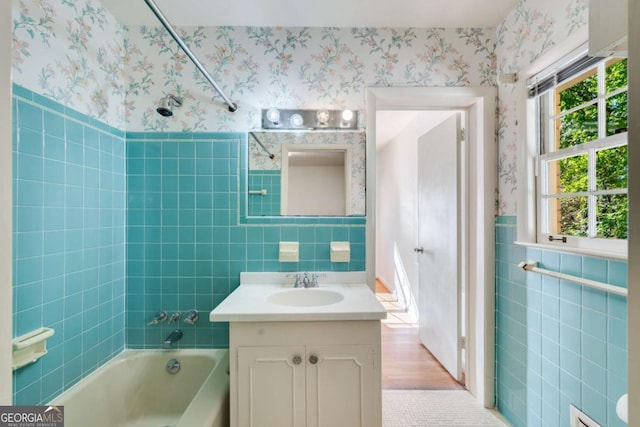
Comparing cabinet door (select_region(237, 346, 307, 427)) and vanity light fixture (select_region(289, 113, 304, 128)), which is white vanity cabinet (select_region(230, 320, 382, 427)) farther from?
vanity light fixture (select_region(289, 113, 304, 128))

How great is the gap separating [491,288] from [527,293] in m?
0.26

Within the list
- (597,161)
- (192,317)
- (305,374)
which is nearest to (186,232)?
(192,317)

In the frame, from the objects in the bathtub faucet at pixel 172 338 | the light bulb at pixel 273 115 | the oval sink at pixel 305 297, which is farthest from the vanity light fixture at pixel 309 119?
the bathtub faucet at pixel 172 338

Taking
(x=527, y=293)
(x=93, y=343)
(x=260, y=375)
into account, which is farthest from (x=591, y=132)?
(x=93, y=343)

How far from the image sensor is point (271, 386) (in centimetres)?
131

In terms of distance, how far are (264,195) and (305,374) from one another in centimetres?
105

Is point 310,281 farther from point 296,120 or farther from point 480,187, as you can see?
point 480,187

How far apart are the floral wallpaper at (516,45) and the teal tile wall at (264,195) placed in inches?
55.7

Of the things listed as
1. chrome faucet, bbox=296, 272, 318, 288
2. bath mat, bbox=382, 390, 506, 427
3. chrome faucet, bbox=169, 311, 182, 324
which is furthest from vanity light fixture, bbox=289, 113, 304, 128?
bath mat, bbox=382, 390, 506, 427

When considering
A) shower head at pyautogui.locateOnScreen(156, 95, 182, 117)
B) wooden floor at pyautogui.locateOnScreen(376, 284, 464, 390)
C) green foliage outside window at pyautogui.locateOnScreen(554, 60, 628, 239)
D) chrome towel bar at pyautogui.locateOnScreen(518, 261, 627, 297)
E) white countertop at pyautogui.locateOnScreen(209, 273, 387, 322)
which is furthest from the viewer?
wooden floor at pyautogui.locateOnScreen(376, 284, 464, 390)

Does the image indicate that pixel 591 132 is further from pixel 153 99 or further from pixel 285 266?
pixel 153 99

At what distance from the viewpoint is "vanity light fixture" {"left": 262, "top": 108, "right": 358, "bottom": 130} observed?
5.93 feet

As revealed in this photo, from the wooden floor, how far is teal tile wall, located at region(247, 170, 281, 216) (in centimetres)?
151

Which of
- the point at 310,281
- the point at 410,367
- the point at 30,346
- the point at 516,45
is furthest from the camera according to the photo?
the point at 410,367
